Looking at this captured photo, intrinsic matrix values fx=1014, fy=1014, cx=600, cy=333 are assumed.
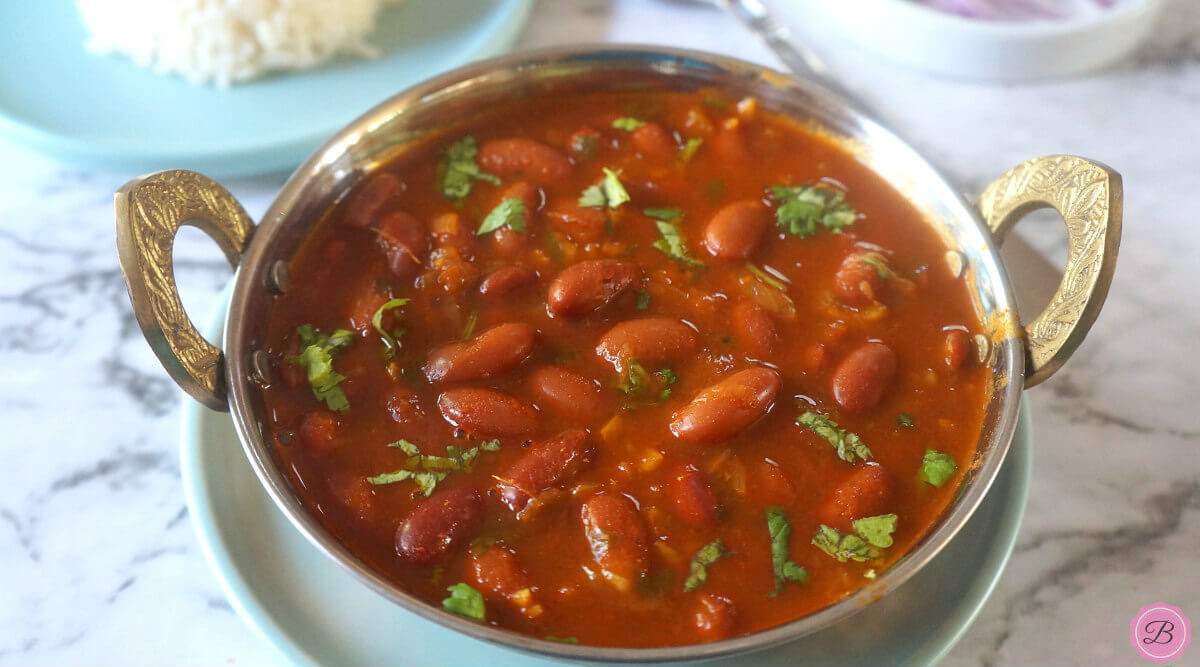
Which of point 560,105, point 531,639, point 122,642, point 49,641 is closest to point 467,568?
point 531,639

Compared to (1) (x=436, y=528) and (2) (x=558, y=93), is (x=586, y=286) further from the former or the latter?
(2) (x=558, y=93)

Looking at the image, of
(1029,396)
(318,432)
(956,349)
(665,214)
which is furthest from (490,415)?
(1029,396)

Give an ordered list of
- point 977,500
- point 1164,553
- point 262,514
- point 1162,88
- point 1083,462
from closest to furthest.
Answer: point 977,500 < point 262,514 < point 1164,553 < point 1083,462 < point 1162,88

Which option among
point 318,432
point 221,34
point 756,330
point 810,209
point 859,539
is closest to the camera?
point 859,539

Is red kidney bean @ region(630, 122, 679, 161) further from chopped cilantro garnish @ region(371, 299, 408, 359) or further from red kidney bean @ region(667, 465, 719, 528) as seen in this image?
red kidney bean @ region(667, 465, 719, 528)

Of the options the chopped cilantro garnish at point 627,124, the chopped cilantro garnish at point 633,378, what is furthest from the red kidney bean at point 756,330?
the chopped cilantro garnish at point 627,124

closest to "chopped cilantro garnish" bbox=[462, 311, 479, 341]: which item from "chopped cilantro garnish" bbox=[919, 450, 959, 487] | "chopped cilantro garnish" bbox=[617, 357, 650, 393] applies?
"chopped cilantro garnish" bbox=[617, 357, 650, 393]

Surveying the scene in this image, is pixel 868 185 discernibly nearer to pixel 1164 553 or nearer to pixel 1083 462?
pixel 1083 462
